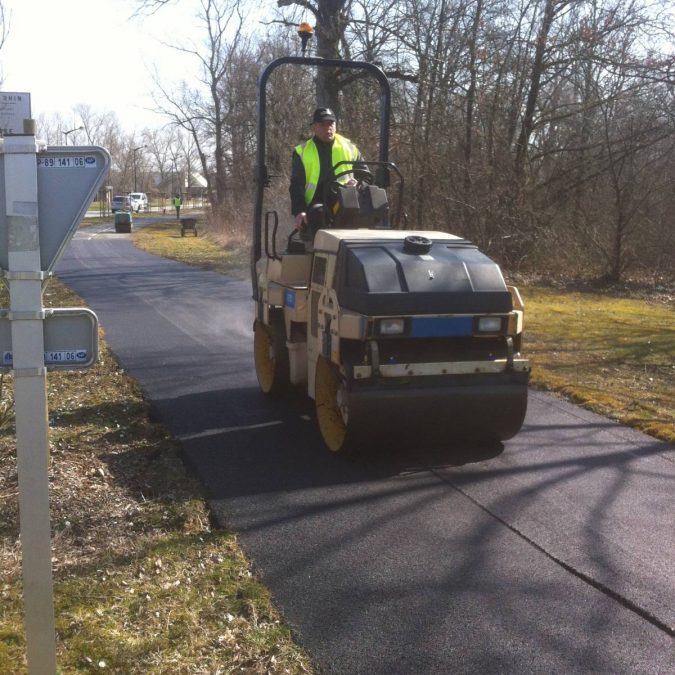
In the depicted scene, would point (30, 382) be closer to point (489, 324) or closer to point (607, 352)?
point (489, 324)

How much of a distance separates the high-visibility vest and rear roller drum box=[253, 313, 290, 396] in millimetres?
1160

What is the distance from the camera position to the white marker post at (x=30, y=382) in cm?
278

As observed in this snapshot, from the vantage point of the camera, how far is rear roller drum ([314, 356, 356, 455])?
5.70 m

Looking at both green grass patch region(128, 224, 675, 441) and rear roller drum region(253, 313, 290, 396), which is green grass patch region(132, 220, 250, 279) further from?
rear roller drum region(253, 313, 290, 396)

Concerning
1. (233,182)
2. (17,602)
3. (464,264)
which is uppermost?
(233,182)

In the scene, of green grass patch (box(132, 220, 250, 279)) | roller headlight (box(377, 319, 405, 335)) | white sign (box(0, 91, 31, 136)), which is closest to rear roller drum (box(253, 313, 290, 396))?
roller headlight (box(377, 319, 405, 335))

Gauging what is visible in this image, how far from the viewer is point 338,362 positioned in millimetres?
5617

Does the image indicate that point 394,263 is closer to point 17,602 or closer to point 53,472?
point 53,472

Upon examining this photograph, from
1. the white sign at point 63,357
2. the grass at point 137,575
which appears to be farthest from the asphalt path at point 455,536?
the white sign at point 63,357

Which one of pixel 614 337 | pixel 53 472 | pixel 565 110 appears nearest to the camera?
pixel 53 472

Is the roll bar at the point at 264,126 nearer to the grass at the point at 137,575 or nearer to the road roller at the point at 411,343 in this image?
the road roller at the point at 411,343

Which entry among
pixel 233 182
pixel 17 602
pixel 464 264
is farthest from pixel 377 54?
pixel 233 182

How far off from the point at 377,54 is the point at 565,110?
4788 mm

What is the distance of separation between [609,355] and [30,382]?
326 inches
